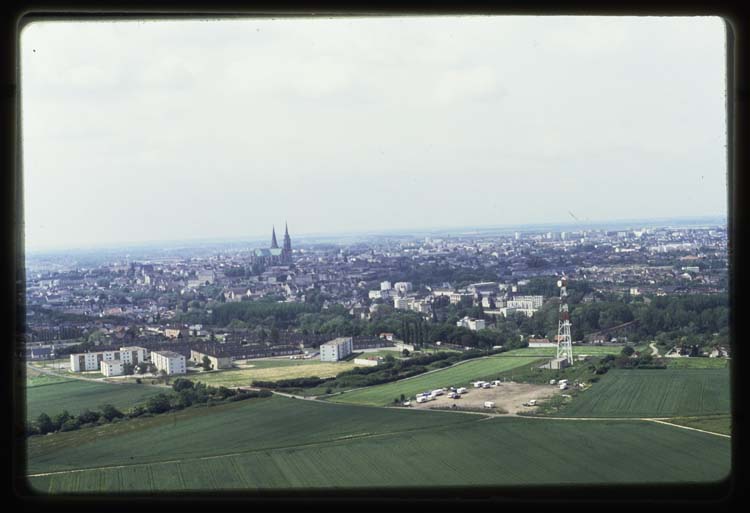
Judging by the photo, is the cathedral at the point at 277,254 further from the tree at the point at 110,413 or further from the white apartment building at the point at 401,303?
the tree at the point at 110,413

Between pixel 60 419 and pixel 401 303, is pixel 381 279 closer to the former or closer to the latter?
pixel 401 303

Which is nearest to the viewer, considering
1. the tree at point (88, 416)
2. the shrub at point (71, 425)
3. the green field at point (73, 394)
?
the green field at point (73, 394)

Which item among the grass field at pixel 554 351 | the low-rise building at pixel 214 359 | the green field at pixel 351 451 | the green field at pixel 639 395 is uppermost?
the low-rise building at pixel 214 359

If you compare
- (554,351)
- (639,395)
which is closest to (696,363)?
(639,395)

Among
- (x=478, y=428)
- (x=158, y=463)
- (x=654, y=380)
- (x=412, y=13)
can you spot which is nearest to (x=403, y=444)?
(x=478, y=428)

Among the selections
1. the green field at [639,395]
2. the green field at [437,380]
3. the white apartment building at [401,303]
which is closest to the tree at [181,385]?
the green field at [437,380]

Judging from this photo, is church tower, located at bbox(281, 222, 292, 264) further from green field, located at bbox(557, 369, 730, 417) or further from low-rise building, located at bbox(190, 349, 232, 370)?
green field, located at bbox(557, 369, 730, 417)
